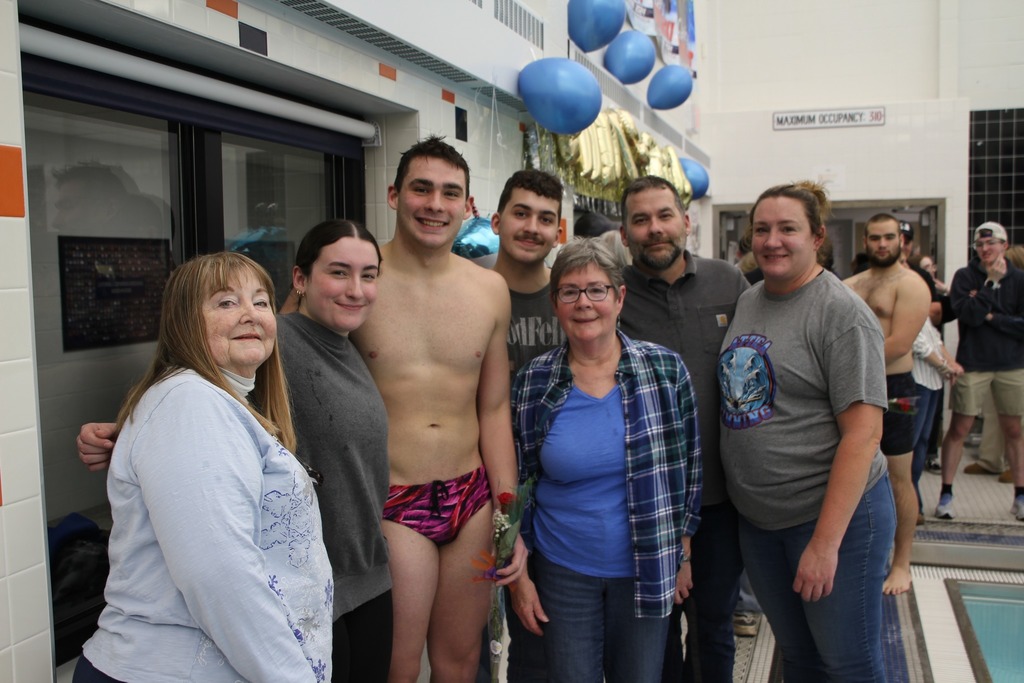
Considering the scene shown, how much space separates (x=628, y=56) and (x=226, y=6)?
3.93m

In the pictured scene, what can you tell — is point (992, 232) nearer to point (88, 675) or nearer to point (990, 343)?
point (990, 343)

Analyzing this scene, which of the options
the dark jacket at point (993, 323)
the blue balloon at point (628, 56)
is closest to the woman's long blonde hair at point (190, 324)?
the blue balloon at point (628, 56)

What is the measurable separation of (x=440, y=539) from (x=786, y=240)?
1.17 metres

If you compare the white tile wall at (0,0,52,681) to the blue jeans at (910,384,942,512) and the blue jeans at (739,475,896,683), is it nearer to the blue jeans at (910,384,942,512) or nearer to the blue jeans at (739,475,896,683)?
the blue jeans at (739,475,896,683)

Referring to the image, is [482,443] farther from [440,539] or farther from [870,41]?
[870,41]

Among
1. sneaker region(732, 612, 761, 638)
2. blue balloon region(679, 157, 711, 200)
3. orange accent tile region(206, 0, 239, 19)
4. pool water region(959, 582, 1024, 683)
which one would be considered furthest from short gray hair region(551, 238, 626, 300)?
blue balloon region(679, 157, 711, 200)

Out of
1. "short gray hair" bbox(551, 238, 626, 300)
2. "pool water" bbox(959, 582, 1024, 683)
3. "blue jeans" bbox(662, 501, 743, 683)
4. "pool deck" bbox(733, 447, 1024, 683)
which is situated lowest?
"pool water" bbox(959, 582, 1024, 683)

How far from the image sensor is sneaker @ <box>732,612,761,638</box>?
3.35m

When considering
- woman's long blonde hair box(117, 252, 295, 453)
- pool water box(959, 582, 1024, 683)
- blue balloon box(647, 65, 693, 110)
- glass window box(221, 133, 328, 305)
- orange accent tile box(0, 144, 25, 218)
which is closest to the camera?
woman's long blonde hair box(117, 252, 295, 453)

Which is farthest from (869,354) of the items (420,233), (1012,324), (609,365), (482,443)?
(1012,324)

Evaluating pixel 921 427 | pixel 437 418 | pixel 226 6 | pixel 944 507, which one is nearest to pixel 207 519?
pixel 437 418

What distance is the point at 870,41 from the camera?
994 centimetres

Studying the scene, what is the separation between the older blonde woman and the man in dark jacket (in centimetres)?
470

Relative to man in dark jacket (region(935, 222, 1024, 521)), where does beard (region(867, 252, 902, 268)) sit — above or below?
above
